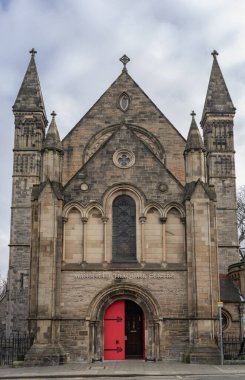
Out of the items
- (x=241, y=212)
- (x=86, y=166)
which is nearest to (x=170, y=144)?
(x=86, y=166)

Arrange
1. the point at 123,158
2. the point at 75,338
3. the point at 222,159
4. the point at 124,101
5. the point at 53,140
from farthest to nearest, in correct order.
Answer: the point at 222,159 < the point at 124,101 < the point at 123,158 < the point at 53,140 < the point at 75,338

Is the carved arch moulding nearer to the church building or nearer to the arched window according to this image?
the church building

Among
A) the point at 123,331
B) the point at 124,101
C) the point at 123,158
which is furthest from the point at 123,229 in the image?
the point at 124,101

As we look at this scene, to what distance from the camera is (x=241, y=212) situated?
5200 cm

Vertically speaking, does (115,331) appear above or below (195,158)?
below

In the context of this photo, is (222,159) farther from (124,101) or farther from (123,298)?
(123,298)

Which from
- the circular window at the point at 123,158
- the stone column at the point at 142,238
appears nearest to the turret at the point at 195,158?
the circular window at the point at 123,158

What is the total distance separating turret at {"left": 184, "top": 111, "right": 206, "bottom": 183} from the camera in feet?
77.3

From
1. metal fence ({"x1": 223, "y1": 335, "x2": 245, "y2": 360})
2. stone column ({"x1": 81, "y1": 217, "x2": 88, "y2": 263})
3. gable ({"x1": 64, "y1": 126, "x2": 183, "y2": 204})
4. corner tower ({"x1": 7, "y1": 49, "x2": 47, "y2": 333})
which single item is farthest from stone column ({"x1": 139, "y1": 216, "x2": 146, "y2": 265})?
corner tower ({"x1": 7, "y1": 49, "x2": 47, "y2": 333})

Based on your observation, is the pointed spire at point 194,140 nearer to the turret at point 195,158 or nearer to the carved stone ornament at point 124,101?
the turret at point 195,158

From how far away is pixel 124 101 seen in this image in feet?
111

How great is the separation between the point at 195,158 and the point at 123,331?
812 cm

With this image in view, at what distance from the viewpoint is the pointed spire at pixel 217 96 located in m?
37.8

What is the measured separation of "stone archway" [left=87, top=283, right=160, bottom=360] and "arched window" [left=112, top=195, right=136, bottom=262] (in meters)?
1.38
